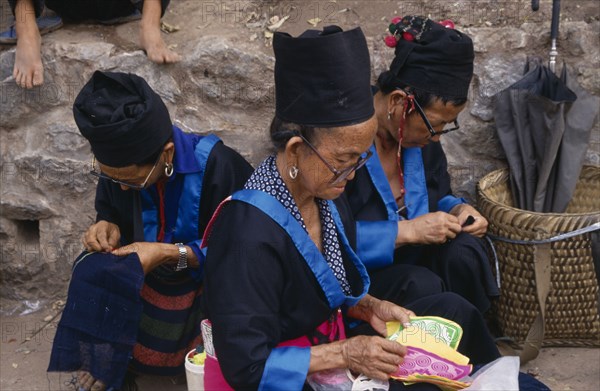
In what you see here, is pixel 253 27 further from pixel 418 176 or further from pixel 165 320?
pixel 165 320

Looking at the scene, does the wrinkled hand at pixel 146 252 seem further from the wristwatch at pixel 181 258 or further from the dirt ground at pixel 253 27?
the dirt ground at pixel 253 27

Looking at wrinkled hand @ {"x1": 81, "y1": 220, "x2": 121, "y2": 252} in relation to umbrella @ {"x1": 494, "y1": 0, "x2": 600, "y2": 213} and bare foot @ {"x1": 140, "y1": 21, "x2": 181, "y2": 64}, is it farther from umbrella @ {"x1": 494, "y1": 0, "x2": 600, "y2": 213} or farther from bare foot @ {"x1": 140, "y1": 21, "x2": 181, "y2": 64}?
umbrella @ {"x1": 494, "y1": 0, "x2": 600, "y2": 213}

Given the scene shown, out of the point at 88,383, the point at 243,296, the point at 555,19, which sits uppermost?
the point at 555,19

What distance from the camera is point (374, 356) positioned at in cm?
233

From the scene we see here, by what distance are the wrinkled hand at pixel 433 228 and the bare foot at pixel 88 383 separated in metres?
1.40

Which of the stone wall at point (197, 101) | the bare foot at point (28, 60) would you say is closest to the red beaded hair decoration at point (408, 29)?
the stone wall at point (197, 101)

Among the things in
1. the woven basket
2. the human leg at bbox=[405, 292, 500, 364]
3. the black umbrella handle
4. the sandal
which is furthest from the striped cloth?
the black umbrella handle

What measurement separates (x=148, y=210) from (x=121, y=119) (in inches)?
19.1

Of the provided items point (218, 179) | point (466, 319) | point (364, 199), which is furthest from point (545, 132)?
point (218, 179)

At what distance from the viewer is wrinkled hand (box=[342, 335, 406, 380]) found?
92.0 inches

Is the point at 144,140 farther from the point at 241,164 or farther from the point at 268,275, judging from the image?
the point at 268,275

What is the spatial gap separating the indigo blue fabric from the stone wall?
1044 mm

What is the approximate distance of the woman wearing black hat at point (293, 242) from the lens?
89.0 inches

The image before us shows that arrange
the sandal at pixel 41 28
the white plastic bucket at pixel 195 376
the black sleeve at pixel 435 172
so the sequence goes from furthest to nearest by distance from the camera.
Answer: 1. the sandal at pixel 41 28
2. the black sleeve at pixel 435 172
3. the white plastic bucket at pixel 195 376
